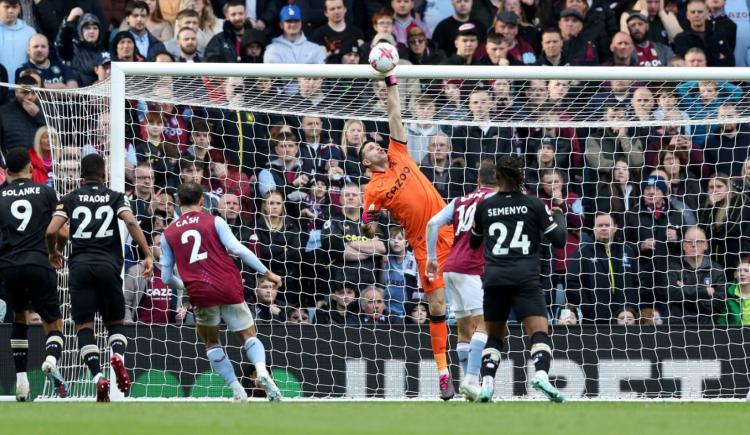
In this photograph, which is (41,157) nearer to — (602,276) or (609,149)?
(602,276)

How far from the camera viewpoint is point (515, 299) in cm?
1085

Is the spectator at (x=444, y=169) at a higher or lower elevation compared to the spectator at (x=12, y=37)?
lower

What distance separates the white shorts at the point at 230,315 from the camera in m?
11.8

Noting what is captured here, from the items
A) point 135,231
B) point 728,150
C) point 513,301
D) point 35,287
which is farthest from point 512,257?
point 728,150

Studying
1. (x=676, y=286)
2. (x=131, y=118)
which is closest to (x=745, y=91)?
(x=676, y=286)

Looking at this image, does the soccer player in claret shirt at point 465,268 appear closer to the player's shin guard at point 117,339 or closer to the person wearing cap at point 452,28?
the player's shin guard at point 117,339

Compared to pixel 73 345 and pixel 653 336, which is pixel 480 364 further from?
pixel 73 345

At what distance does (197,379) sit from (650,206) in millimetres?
5249

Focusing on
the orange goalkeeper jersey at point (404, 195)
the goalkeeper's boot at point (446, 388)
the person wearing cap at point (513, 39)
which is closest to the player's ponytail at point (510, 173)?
the orange goalkeeper jersey at point (404, 195)

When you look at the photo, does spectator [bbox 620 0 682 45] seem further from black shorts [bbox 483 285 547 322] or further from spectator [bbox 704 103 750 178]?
black shorts [bbox 483 285 547 322]

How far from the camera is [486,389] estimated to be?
35.9ft

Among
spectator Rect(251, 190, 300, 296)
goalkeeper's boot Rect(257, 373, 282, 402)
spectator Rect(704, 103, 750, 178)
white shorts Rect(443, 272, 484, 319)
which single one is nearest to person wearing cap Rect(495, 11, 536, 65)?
spectator Rect(704, 103, 750, 178)

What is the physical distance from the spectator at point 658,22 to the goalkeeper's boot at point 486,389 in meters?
8.70

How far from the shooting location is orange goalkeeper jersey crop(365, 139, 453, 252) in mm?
12648
